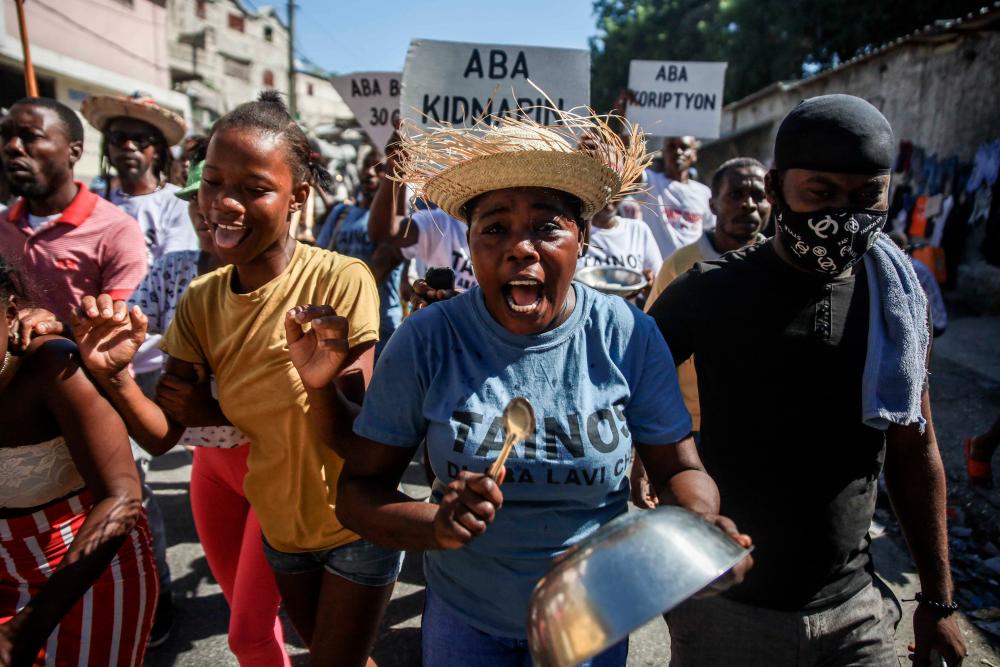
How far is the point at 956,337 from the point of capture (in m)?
8.70

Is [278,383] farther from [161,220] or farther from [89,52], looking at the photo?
[89,52]

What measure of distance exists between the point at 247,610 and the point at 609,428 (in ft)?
4.80

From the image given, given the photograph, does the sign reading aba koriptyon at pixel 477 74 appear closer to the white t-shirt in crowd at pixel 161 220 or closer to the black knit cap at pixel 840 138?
the white t-shirt in crowd at pixel 161 220

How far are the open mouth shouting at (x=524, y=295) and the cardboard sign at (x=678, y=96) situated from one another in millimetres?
5246

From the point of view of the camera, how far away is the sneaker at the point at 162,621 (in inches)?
125

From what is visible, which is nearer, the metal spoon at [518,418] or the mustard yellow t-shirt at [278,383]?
the metal spoon at [518,418]

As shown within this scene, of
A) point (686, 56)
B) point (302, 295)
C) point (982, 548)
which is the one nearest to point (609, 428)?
point (302, 295)

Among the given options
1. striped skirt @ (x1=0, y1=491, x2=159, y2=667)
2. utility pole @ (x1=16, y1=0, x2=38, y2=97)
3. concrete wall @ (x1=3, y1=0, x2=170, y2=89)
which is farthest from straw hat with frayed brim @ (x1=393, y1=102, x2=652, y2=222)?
concrete wall @ (x1=3, y1=0, x2=170, y2=89)

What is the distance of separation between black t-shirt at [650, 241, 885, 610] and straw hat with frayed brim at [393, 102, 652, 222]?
0.50m

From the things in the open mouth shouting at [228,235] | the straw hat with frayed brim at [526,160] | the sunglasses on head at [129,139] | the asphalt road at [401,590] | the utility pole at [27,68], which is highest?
the utility pole at [27,68]

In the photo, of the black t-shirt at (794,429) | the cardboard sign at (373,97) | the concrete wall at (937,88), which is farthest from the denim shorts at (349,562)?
the concrete wall at (937,88)

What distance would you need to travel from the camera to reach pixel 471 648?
65.4 inches

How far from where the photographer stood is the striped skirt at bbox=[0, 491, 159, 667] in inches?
72.0

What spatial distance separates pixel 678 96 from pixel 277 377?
5623mm
